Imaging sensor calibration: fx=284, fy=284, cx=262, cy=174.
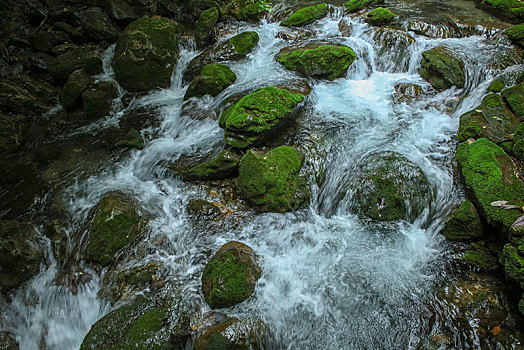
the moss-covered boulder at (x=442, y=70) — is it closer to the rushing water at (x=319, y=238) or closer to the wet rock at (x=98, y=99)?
the rushing water at (x=319, y=238)

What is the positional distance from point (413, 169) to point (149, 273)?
5037 millimetres

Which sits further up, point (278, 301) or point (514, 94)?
point (514, 94)

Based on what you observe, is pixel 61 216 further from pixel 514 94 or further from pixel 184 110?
pixel 514 94

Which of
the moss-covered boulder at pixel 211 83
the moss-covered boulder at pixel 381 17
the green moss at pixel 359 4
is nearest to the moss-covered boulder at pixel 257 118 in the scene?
the moss-covered boulder at pixel 211 83

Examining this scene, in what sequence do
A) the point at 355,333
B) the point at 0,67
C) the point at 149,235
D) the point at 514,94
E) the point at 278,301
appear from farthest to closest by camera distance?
the point at 0,67 → the point at 514,94 → the point at 149,235 → the point at 278,301 → the point at 355,333

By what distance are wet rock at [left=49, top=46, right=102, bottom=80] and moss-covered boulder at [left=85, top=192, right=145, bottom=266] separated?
5716 millimetres

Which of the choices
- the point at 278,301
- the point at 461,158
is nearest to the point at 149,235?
the point at 278,301

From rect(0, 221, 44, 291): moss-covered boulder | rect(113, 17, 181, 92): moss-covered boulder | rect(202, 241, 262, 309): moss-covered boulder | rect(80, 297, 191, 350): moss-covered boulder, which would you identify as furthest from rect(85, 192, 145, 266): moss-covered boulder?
rect(113, 17, 181, 92): moss-covered boulder

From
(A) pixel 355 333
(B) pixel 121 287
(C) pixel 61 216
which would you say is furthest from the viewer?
(C) pixel 61 216

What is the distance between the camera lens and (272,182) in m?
5.23

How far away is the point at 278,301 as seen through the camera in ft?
13.6

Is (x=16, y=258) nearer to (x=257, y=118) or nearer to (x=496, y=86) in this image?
(x=257, y=118)

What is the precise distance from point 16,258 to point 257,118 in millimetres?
4914

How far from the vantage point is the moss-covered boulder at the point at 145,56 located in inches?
336
